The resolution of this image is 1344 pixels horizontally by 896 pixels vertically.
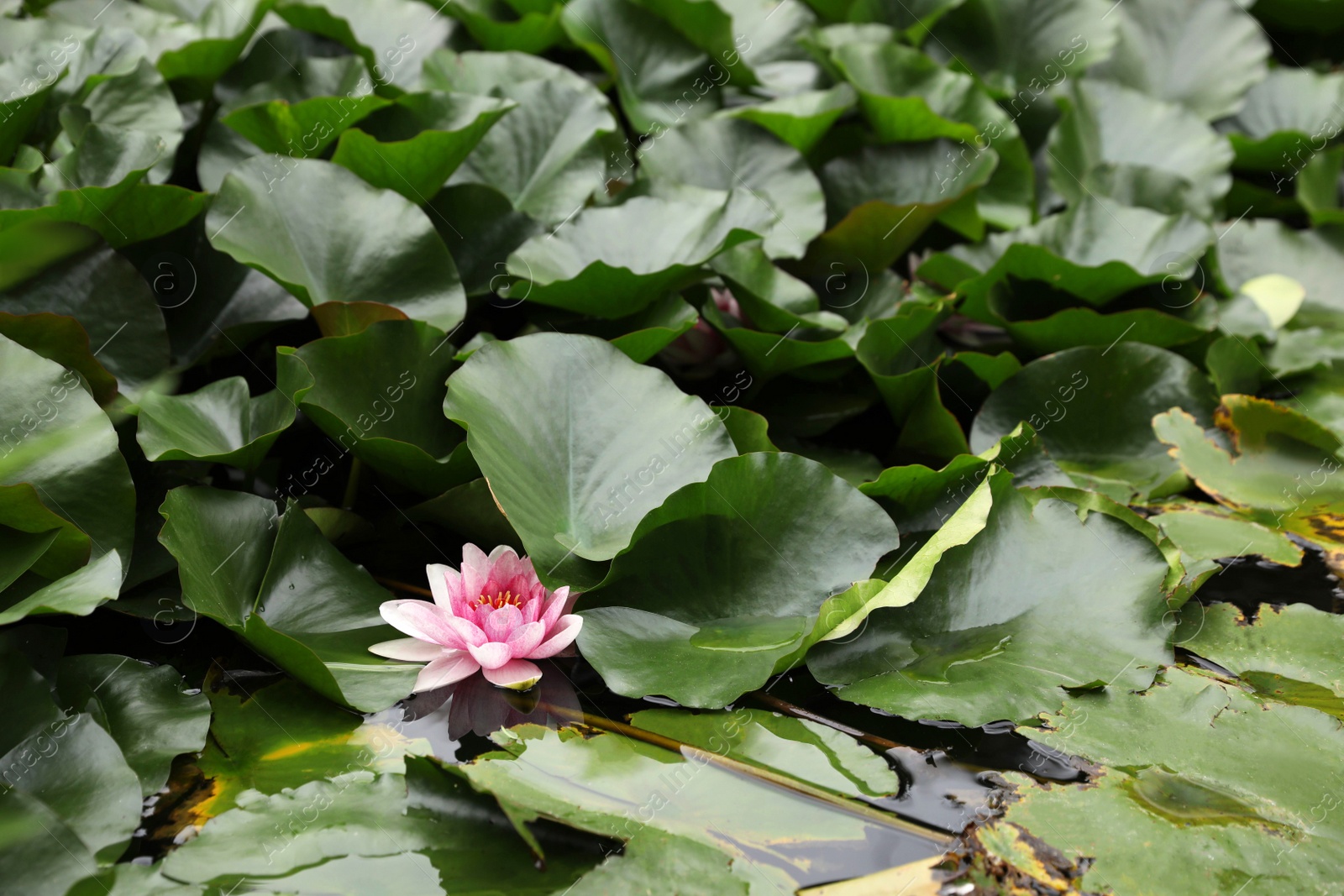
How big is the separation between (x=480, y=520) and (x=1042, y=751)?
63 cm

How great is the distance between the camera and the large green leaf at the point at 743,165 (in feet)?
5.21

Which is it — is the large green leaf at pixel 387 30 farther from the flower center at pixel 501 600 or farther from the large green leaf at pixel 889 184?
the flower center at pixel 501 600

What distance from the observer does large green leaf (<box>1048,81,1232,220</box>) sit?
176cm

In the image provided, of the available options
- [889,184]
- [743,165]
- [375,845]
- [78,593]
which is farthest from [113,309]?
[889,184]

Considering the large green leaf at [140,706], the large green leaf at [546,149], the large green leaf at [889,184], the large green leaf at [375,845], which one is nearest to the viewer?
the large green leaf at [375,845]

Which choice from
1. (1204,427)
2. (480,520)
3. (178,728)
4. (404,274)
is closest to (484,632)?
(480,520)

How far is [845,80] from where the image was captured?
1845 millimetres

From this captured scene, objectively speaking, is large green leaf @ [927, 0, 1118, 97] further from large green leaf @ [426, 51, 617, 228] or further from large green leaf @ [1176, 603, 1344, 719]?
large green leaf @ [1176, 603, 1344, 719]

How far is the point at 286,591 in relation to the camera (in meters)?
1.01

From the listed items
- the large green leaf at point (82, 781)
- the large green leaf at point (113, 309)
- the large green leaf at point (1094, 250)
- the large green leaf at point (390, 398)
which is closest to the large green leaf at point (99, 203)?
the large green leaf at point (113, 309)

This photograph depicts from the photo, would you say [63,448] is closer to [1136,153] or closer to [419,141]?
[419,141]

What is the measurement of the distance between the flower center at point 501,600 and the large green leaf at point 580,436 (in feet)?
0.21

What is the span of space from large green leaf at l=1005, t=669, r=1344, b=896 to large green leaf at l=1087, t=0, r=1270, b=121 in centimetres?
158

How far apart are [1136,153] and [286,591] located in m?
1.73
